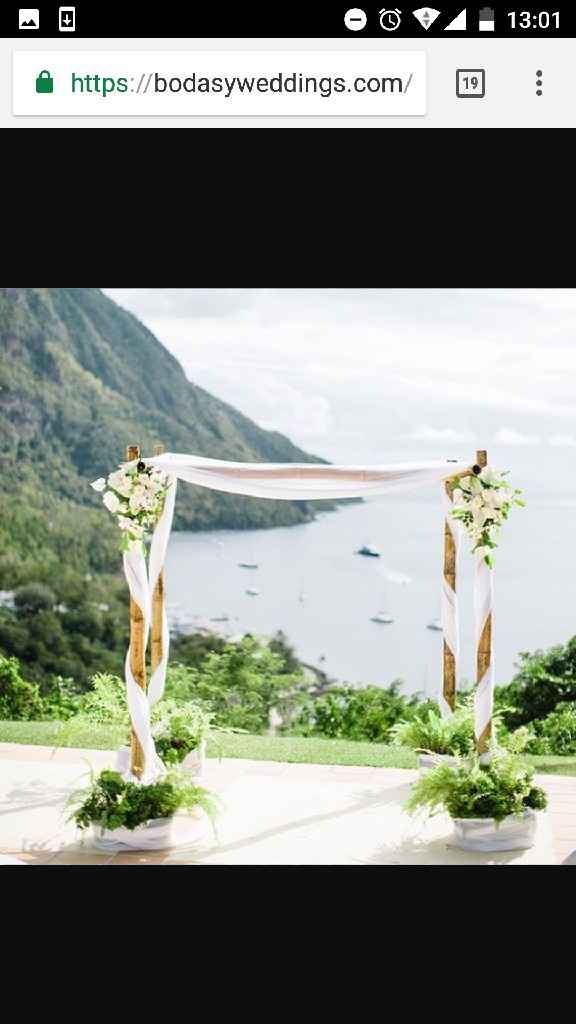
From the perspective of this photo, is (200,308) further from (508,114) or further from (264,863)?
(508,114)

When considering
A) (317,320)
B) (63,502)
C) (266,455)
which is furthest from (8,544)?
(317,320)

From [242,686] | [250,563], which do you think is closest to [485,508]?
[242,686]

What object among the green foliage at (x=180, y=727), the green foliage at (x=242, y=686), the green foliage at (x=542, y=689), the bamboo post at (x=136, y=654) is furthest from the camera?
the green foliage at (x=242, y=686)

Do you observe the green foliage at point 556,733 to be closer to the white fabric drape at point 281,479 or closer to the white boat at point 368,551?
the white fabric drape at point 281,479

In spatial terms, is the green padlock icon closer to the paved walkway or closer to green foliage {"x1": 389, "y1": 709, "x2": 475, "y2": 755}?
the paved walkway

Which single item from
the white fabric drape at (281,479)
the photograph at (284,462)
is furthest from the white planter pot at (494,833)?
the photograph at (284,462)

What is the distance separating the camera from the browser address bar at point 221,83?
13.5 ft

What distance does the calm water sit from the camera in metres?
14.3

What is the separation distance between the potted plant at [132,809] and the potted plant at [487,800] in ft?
4.18

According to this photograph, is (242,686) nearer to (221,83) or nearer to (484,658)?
(484,658)

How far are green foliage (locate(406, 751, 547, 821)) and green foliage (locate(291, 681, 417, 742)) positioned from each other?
4120 millimetres

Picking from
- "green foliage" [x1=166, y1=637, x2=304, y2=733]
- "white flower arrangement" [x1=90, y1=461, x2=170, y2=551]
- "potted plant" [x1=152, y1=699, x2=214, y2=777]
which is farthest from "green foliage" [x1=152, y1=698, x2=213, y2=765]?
"green foliage" [x1=166, y1=637, x2=304, y2=733]

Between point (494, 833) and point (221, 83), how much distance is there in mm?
4208
